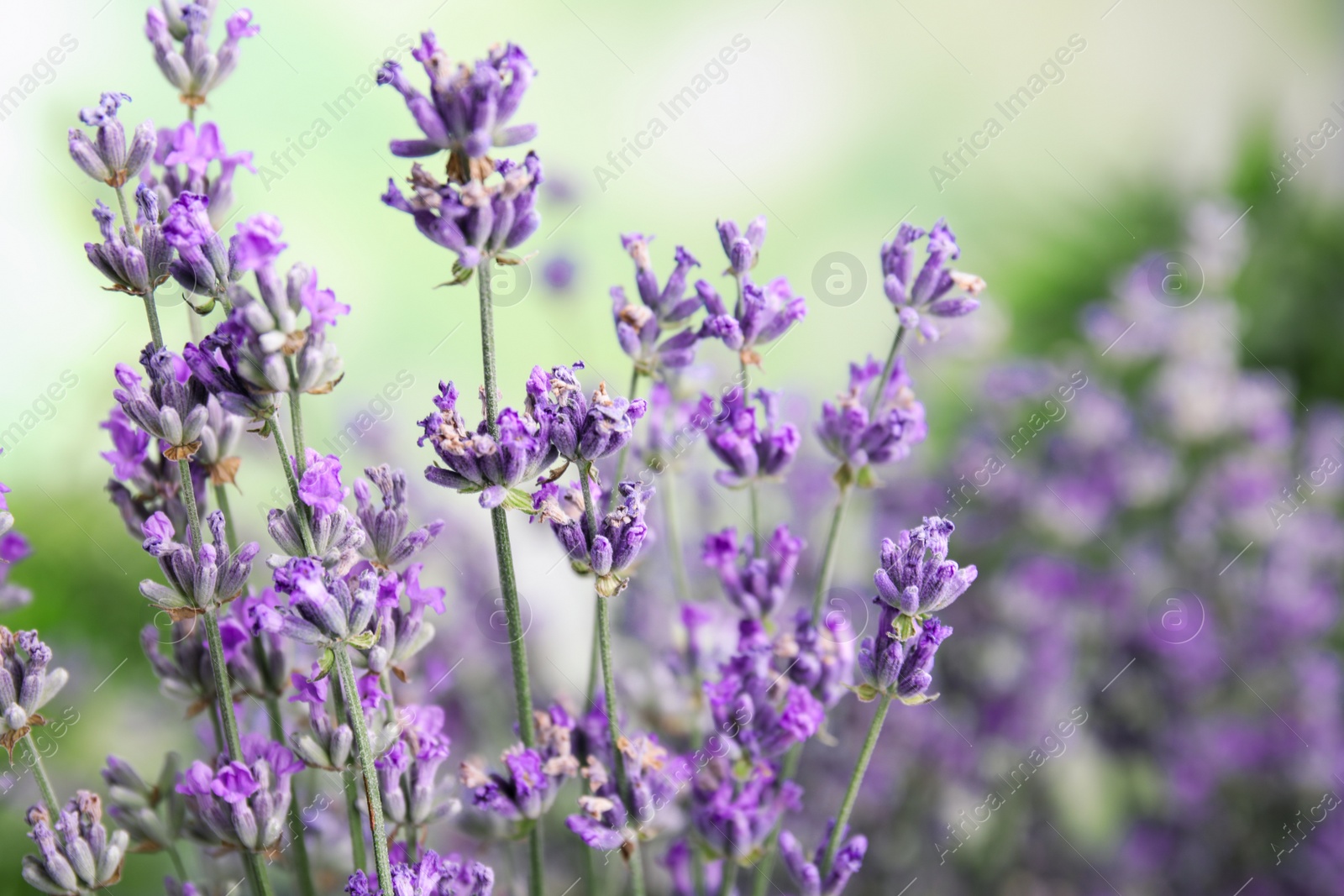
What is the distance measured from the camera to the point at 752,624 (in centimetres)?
50

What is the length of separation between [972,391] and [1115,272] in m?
0.74

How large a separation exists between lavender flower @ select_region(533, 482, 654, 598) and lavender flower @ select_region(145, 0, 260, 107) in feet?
0.76

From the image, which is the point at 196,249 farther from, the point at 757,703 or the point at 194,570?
the point at 757,703

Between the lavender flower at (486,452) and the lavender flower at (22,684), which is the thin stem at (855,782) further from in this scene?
the lavender flower at (22,684)

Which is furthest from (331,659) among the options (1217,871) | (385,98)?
(385,98)

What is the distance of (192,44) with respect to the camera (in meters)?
0.44

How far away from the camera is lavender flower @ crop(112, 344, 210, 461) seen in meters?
0.38

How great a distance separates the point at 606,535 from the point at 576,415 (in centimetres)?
5

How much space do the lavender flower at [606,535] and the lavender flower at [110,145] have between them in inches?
8.1

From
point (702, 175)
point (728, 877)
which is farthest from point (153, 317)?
point (702, 175)

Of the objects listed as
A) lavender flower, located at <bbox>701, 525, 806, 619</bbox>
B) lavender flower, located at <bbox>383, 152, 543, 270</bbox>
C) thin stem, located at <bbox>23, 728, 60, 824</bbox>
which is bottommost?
thin stem, located at <bbox>23, 728, 60, 824</bbox>

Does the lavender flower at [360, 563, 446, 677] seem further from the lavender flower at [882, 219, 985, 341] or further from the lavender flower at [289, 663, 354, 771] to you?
the lavender flower at [882, 219, 985, 341]

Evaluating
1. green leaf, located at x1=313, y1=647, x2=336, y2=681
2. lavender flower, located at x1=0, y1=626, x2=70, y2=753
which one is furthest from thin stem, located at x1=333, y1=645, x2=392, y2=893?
lavender flower, located at x1=0, y1=626, x2=70, y2=753

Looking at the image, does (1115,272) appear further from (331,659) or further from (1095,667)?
(331,659)
